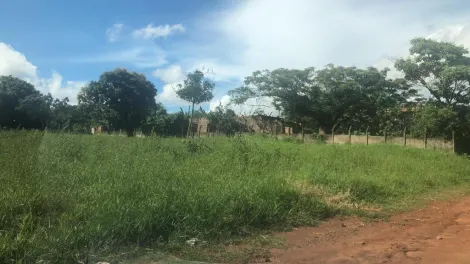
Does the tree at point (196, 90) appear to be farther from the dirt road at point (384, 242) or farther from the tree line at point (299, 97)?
the dirt road at point (384, 242)

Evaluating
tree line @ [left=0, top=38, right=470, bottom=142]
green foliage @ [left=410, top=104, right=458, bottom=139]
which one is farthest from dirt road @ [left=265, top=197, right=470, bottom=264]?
tree line @ [left=0, top=38, right=470, bottom=142]

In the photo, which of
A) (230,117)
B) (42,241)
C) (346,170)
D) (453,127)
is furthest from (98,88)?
(42,241)

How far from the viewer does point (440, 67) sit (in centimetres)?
2548

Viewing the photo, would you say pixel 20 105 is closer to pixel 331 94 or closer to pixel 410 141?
pixel 331 94

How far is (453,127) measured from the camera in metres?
21.6

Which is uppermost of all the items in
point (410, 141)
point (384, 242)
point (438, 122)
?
point (438, 122)

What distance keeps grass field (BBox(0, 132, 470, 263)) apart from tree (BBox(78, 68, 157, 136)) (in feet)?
52.5

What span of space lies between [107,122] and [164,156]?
2216 centimetres

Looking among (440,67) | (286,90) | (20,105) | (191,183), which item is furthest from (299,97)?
(191,183)

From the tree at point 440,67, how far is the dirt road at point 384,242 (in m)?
19.3

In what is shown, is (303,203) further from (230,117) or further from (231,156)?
(230,117)

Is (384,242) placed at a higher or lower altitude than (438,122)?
lower

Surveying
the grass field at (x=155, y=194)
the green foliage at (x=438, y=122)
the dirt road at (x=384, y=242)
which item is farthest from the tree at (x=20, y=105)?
the dirt road at (x=384, y=242)

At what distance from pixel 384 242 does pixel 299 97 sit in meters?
26.3
